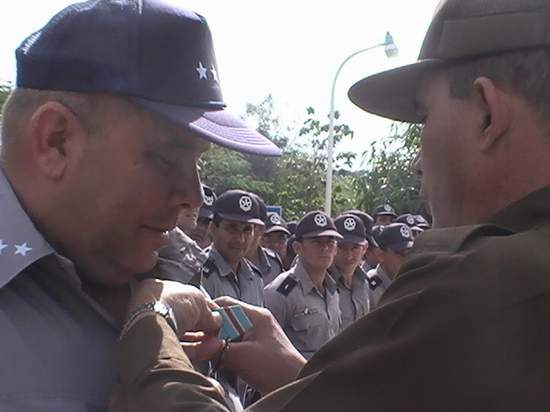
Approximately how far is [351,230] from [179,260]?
557 cm

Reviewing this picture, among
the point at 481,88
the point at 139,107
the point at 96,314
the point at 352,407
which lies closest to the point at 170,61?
the point at 139,107

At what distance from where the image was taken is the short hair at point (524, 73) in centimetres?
143

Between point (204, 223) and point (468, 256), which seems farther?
point (204, 223)

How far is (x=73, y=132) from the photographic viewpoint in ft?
4.64

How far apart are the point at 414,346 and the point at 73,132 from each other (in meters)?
0.76

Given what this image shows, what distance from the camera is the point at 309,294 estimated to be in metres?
5.84

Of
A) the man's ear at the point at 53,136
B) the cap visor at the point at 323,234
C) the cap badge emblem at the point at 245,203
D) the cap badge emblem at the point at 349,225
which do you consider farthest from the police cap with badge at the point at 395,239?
the man's ear at the point at 53,136

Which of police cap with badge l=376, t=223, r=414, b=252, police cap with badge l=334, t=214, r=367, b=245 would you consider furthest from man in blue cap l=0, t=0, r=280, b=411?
police cap with badge l=376, t=223, r=414, b=252

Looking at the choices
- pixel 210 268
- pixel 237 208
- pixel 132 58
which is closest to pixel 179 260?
pixel 132 58

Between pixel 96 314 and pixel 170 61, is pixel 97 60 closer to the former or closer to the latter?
pixel 170 61

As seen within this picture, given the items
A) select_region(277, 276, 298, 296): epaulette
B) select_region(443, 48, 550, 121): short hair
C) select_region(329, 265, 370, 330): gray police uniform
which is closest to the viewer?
select_region(443, 48, 550, 121): short hair

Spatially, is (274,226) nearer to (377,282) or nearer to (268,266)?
(268,266)

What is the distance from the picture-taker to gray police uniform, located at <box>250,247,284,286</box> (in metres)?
7.53

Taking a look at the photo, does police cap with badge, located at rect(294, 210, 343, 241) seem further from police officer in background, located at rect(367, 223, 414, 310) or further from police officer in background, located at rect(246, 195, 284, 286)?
police officer in background, located at rect(367, 223, 414, 310)
